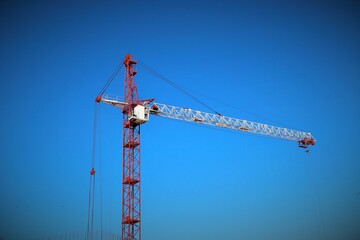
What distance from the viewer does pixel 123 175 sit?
58.9 metres

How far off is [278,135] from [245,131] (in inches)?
413

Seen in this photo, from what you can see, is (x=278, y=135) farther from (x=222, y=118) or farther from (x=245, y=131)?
(x=222, y=118)

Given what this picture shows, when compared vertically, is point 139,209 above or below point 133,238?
above

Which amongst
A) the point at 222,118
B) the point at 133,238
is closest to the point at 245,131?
the point at 222,118

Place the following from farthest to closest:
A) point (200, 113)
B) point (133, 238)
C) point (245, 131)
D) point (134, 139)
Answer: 1. point (245, 131)
2. point (200, 113)
3. point (134, 139)
4. point (133, 238)

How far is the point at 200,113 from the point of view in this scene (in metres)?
74.2

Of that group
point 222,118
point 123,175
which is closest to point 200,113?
point 222,118

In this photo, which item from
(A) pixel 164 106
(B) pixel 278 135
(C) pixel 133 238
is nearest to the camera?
(C) pixel 133 238

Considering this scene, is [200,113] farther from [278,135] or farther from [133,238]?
[133,238]

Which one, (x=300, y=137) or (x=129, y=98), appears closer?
(x=129, y=98)

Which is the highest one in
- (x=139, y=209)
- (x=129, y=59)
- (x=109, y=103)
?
(x=129, y=59)

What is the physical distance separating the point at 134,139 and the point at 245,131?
2829 centimetres

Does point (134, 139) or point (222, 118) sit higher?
point (222, 118)

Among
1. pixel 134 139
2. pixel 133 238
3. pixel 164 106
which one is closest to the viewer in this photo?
pixel 133 238
